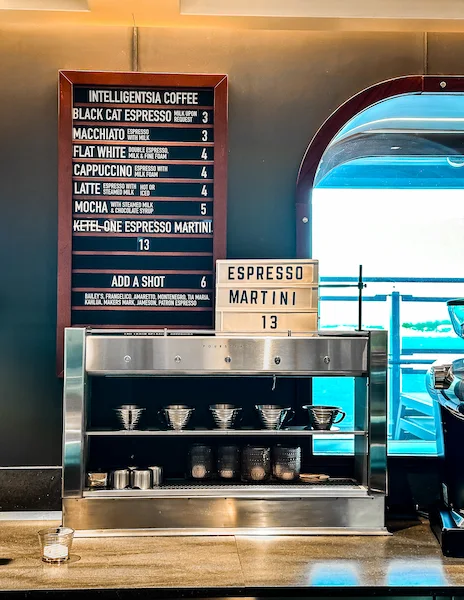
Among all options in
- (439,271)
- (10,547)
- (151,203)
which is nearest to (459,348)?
(439,271)

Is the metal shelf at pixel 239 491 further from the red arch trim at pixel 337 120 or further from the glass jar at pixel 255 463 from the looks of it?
the red arch trim at pixel 337 120

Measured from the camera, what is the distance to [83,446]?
3.09 meters

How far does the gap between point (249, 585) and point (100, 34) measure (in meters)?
2.62

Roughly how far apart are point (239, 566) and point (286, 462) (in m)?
0.64

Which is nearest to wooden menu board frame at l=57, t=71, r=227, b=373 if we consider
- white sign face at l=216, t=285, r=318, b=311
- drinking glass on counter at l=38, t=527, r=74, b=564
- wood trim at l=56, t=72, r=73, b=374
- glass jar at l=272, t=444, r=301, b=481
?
wood trim at l=56, t=72, r=73, b=374

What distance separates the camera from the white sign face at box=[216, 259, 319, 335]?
3.20m

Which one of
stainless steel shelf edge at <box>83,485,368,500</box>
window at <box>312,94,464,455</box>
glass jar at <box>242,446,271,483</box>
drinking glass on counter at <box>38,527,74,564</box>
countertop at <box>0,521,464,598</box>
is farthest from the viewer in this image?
window at <box>312,94,464,455</box>

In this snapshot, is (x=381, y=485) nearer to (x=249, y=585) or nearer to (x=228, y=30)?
(x=249, y=585)

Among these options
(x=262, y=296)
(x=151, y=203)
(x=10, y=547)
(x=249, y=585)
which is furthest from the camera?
(x=151, y=203)

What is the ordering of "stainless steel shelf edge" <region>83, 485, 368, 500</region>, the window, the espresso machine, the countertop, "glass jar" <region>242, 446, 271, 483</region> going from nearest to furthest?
the countertop → the espresso machine → "stainless steel shelf edge" <region>83, 485, 368, 500</region> → "glass jar" <region>242, 446, 271, 483</region> → the window

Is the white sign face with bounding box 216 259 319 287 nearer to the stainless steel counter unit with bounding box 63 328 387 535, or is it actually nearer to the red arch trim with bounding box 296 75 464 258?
the stainless steel counter unit with bounding box 63 328 387 535

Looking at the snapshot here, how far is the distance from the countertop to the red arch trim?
4.53 ft

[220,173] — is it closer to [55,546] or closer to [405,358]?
[55,546]

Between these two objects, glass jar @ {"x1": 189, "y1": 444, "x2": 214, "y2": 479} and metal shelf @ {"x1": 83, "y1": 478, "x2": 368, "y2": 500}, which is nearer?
metal shelf @ {"x1": 83, "y1": 478, "x2": 368, "y2": 500}
